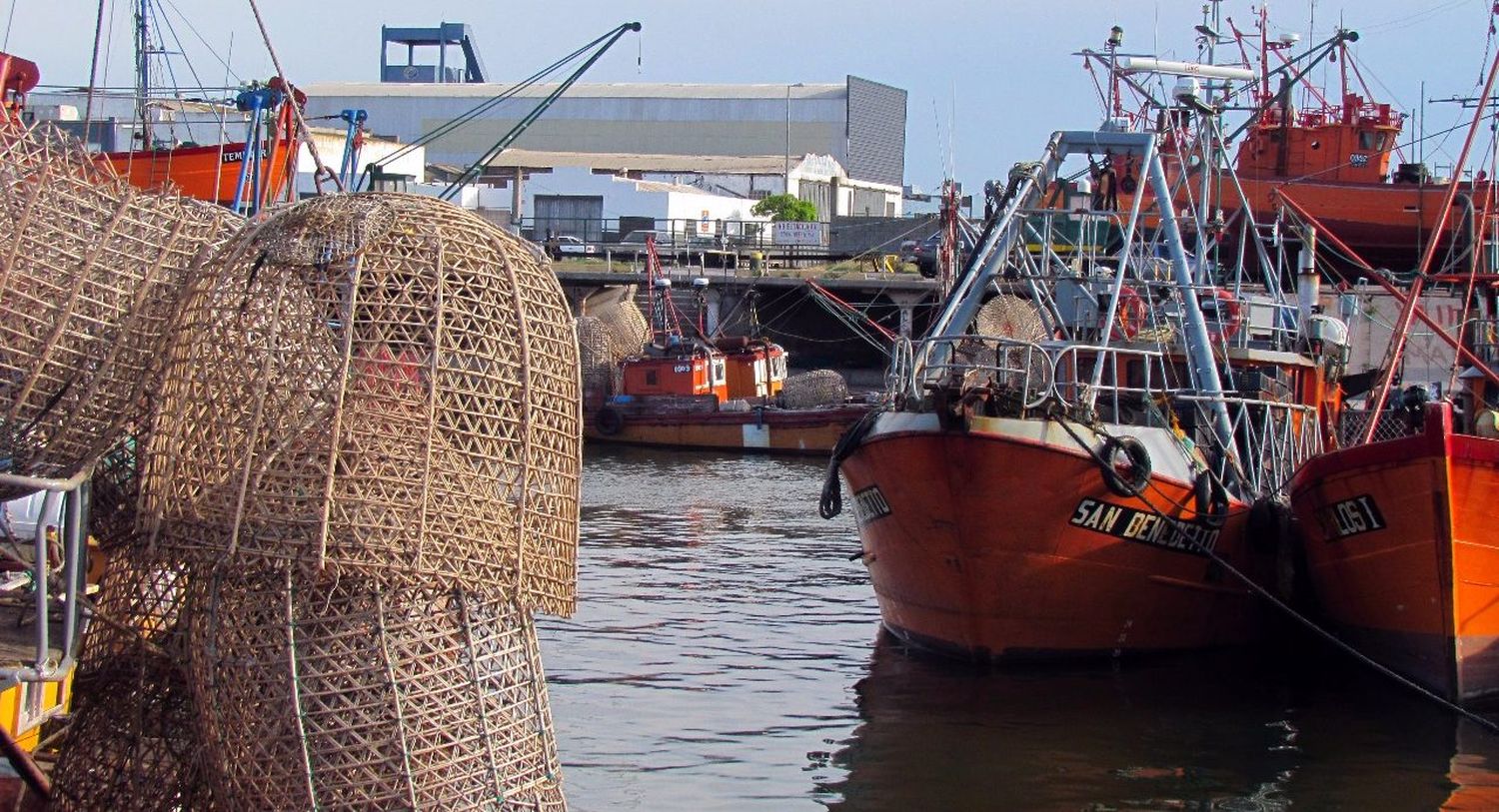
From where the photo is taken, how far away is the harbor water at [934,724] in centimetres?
1091

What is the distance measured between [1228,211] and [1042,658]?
86.3ft

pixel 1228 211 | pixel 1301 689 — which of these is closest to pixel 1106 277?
pixel 1301 689

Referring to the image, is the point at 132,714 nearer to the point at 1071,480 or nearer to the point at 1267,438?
the point at 1071,480

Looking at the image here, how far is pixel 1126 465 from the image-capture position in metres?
13.6

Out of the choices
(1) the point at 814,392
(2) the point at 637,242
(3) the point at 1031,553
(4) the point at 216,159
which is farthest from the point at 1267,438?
(2) the point at 637,242

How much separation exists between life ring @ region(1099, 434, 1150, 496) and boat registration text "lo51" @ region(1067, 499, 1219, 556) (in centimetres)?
21

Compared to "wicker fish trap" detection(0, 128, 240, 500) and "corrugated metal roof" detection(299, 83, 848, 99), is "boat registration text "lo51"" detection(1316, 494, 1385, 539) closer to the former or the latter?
"wicker fish trap" detection(0, 128, 240, 500)

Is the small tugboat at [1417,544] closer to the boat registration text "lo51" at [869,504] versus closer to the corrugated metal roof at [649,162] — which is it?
the boat registration text "lo51" at [869,504]

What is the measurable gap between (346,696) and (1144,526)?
29.3 ft

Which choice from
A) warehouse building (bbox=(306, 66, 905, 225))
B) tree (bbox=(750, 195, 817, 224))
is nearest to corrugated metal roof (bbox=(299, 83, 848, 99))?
warehouse building (bbox=(306, 66, 905, 225))

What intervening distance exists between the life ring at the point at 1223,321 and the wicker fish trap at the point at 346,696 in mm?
10897

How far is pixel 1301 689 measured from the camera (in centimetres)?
1415

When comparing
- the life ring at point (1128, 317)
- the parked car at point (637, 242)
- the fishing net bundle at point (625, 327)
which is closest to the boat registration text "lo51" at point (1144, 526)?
the life ring at point (1128, 317)

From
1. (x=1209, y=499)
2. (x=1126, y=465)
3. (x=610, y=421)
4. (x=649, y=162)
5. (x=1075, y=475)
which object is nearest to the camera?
(x=1075, y=475)
